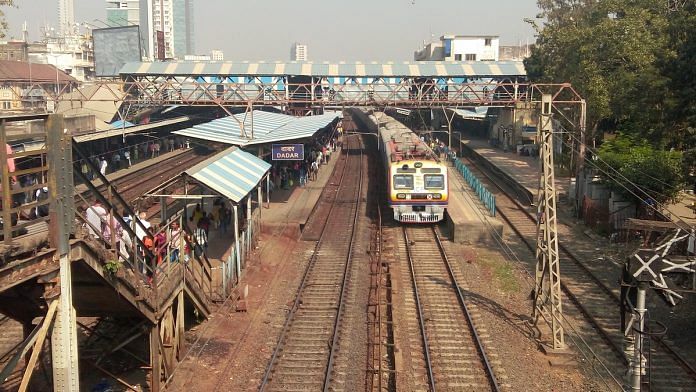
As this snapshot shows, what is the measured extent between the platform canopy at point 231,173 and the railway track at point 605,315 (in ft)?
28.1

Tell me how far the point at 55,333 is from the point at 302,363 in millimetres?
5776

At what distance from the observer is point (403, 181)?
24.2m

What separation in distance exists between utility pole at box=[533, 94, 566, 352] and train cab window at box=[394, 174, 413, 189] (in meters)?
9.70

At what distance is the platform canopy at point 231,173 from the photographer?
1653 cm

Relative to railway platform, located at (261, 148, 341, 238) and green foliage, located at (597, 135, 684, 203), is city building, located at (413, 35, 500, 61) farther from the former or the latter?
green foliage, located at (597, 135, 684, 203)

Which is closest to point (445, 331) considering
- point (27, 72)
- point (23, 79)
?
point (23, 79)

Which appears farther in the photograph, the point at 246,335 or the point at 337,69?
the point at 337,69

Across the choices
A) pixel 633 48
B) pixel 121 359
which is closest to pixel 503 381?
pixel 121 359

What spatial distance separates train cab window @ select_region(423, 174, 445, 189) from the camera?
24156mm

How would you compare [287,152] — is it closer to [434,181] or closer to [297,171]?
[434,181]

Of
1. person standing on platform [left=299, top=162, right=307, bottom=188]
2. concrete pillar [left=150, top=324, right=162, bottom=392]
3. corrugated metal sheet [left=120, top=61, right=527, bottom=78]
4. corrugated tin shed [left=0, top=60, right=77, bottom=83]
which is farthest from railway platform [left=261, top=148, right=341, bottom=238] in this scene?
corrugated tin shed [left=0, top=60, right=77, bottom=83]

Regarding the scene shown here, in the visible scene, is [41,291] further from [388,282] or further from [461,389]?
[388,282]

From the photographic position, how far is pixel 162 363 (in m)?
11.3

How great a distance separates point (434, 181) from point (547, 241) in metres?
10.5
